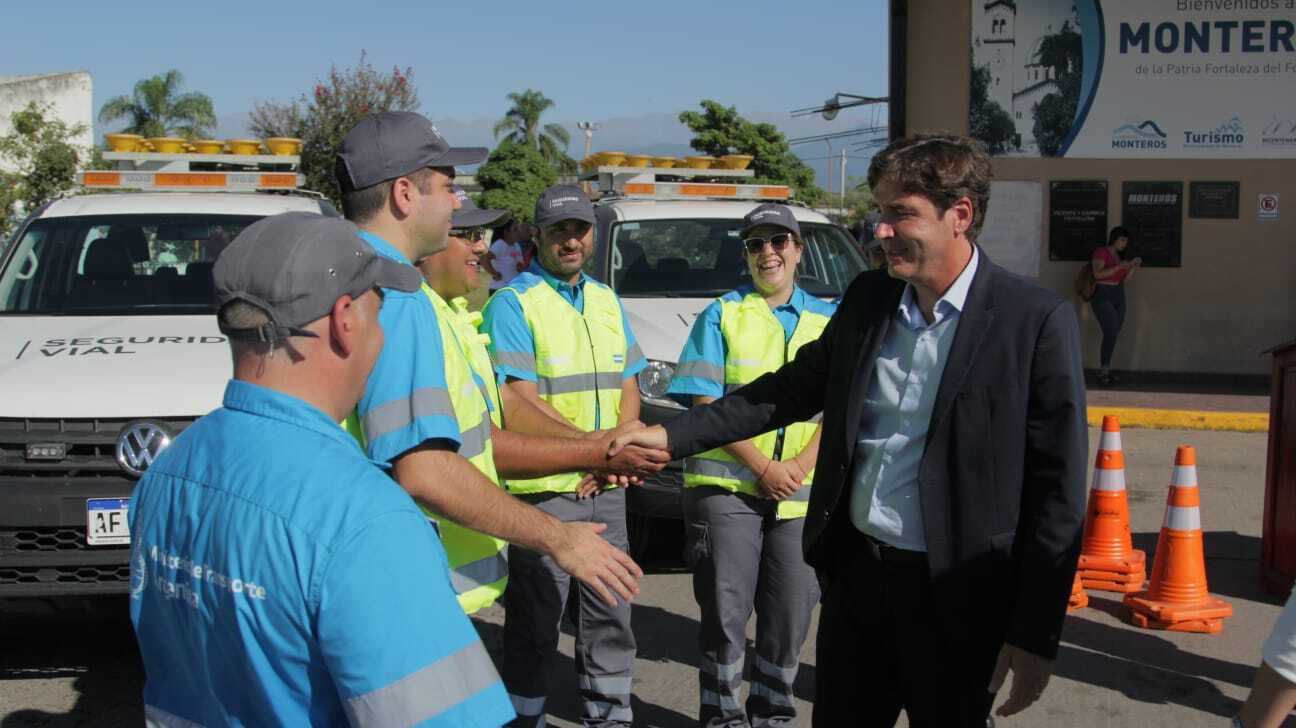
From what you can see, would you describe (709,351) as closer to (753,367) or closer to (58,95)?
(753,367)

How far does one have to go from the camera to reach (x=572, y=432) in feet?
A: 13.9

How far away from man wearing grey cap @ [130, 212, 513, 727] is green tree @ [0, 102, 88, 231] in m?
27.8

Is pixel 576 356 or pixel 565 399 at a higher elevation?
pixel 576 356

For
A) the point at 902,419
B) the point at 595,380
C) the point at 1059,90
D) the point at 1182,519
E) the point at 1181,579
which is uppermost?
the point at 1059,90

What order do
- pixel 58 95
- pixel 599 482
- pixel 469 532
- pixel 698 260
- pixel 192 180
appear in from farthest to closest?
pixel 58 95
pixel 698 260
pixel 192 180
pixel 599 482
pixel 469 532

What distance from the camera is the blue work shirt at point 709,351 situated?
493cm

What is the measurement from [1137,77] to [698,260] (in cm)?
792

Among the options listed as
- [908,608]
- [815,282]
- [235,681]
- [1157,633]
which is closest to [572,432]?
[908,608]

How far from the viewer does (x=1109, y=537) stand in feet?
22.8

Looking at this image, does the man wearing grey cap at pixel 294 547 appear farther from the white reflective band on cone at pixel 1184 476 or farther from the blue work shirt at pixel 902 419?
the white reflective band on cone at pixel 1184 476

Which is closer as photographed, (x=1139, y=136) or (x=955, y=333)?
(x=955, y=333)

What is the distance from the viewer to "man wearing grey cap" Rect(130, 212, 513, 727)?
5.59ft

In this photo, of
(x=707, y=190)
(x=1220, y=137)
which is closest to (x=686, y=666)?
(x=707, y=190)

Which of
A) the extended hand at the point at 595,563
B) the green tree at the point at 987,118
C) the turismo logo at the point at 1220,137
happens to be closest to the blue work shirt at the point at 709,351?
the extended hand at the point at 595,563
